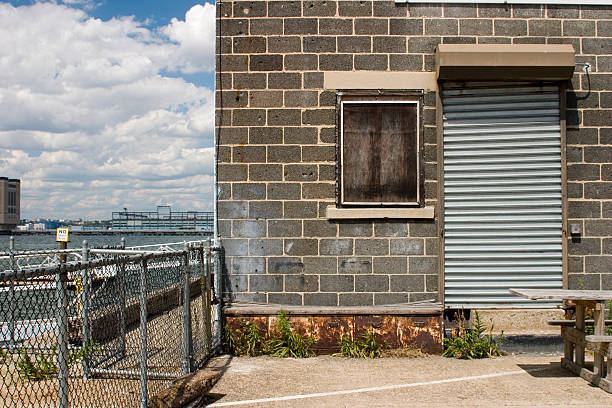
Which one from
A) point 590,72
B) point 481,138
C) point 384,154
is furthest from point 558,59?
point 384,154

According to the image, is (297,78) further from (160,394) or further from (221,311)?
(160,394)

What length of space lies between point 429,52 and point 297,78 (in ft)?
6.26

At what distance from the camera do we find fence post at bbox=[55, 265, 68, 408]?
4000mm

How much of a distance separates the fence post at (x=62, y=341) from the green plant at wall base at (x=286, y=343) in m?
4.48

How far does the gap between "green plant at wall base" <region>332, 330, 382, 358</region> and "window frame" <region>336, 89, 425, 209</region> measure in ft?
5.87

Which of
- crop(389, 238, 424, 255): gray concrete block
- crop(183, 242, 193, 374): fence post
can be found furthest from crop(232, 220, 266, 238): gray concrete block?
crop(389, 238, 424, 255): gray concrete block

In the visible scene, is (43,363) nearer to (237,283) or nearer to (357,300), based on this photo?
(237,283)

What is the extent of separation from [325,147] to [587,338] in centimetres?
409

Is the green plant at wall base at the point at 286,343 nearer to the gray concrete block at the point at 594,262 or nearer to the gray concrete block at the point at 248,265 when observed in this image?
the gray concrete block at the point at 248,265

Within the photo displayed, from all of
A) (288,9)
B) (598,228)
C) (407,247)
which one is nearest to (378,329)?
(407,247)

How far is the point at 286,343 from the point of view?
8.51m

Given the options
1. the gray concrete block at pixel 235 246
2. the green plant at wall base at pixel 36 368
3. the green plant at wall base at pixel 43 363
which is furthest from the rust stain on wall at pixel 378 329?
the green plant at wall base at pixel 36 368

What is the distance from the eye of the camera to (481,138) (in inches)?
347

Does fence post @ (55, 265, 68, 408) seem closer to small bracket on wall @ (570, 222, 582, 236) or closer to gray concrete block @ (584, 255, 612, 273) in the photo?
small bracket on wall @ (570, 222, 582, 236)
